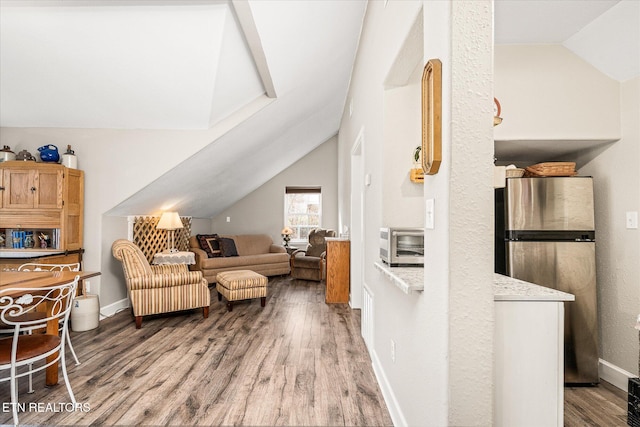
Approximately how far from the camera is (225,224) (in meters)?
7.65

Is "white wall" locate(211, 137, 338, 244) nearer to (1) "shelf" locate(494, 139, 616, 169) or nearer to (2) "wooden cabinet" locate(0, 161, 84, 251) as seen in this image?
(2) "wooden cabinet" locate(0, 161, 84, 251)

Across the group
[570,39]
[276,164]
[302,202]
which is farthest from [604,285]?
[302,202]

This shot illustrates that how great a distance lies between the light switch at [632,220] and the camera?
7.70 ft

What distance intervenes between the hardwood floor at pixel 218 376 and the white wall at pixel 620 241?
1819 millimetres

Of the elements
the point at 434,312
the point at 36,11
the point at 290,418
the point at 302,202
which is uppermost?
the point at 36,11

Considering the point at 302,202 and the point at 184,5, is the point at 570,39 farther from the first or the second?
the point at 302,202

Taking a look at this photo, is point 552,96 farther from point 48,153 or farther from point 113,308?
point 113,308

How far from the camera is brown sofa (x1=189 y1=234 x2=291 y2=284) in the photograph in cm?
562

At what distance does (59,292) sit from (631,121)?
4176 mm

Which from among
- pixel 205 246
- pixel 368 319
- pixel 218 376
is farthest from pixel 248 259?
pixel 218 376

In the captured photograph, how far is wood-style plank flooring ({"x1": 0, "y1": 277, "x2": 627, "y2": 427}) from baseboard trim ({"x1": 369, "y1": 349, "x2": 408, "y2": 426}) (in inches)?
1.9

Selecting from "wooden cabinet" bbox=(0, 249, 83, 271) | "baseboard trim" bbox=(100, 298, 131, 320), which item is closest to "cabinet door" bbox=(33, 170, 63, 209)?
"wooden cabinet" bbox=(0, 249, 83, 271)

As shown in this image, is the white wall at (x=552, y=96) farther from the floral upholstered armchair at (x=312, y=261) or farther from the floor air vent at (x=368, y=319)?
the floral upholstered armchair at (x=312, y=261)

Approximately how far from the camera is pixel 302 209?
25.5 feet
